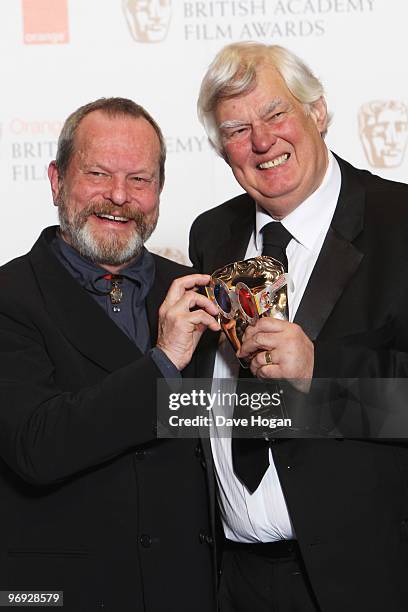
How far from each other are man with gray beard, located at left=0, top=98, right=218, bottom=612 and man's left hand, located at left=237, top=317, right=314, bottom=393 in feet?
0.31

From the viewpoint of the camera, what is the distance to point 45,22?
264cm

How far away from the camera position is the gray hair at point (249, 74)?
1.80 meters

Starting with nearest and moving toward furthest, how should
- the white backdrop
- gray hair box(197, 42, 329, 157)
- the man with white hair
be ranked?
the man with white hair, gray hair box(197, 42, 329, 157), the white backdrop

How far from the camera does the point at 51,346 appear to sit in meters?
1.73

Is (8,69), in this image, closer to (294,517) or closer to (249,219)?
(249,219)

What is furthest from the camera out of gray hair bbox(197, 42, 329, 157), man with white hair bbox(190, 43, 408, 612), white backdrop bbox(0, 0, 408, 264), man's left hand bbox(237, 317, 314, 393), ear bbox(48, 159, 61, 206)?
white backdrop bbox(0, 0, 408, 264)

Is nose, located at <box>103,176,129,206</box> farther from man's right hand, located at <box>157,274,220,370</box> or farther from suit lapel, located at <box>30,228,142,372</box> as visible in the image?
man's right hand, located at <box>157,274,220,370</box>

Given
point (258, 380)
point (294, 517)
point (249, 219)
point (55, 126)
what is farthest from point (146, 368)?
point (55, 126)

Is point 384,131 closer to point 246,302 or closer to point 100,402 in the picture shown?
point 246,302

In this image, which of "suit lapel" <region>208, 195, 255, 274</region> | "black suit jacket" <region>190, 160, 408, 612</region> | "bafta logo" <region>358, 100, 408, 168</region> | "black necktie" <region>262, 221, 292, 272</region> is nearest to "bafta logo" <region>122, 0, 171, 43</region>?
"bafta logo" <region>358, 100, 408, 168</region>

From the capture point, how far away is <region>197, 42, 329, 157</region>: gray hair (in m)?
1.80

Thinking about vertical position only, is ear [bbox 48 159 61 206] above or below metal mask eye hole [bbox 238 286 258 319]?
above

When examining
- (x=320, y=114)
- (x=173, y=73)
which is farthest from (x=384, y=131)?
(x=320, y=114)

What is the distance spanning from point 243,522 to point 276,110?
2.32 ft
